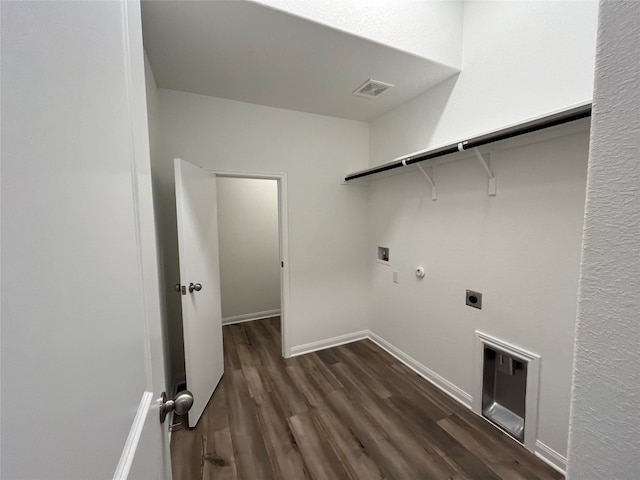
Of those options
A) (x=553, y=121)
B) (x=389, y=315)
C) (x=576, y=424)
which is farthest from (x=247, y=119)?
A: (x=576, y=424)

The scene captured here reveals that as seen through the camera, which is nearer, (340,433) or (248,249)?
(340,433)

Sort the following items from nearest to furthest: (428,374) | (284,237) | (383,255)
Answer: (428,374), (284,237), (383,255)

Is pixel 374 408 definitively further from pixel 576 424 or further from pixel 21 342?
pixel 21 342

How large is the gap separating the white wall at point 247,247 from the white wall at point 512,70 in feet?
8.11

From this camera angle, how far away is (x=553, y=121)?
4.13 ft

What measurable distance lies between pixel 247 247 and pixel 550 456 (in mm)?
3646

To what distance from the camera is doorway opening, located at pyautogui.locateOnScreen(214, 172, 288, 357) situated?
3.76 meters

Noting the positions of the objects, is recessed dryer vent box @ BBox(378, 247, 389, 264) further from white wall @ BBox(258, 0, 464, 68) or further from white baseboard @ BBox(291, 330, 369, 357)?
white wall @ BBox(258, 0, 464, 68)

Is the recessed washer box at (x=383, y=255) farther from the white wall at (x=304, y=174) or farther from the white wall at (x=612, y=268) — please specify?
the white wall at (x=612, y=268)

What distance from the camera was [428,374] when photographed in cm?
236

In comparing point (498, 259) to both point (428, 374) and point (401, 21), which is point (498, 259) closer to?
point (428, 374)

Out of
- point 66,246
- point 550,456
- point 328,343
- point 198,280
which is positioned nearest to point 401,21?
point 66,246

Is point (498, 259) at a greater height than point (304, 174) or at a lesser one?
lesser

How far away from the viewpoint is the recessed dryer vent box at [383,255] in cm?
283
